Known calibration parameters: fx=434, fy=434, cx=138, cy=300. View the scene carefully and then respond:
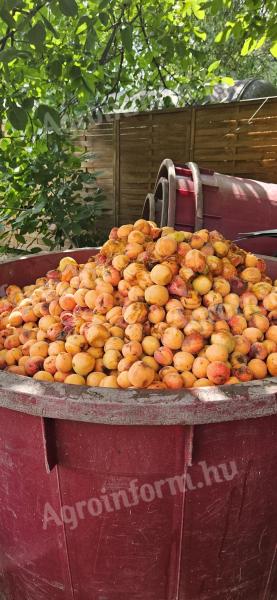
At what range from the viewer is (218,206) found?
349cm

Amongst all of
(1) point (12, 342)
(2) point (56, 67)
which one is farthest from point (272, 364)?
(2) point (56, 67)

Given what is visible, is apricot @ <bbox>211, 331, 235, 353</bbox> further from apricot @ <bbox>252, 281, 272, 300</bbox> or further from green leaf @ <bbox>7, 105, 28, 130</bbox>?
green leaf @ <bbox>7, 105, 28, 130</bbox>

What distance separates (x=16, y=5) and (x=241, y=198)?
6.78 ft

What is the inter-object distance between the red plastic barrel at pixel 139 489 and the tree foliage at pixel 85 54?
2.20 m

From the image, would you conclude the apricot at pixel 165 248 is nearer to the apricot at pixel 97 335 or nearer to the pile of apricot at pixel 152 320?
the pile of apricot at pixel 152 320

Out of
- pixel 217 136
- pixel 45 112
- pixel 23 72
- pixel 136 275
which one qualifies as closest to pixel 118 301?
pixel 136 275

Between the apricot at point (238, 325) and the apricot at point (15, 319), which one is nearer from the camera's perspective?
the apricot at point (238, 325)

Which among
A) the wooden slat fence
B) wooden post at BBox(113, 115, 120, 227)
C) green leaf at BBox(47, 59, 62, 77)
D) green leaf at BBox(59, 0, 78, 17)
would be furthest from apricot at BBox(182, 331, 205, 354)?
wooden post at BBox(113, 115, 120, 227)

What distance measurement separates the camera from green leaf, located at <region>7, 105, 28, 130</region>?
2.81m

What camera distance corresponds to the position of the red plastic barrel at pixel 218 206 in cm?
338

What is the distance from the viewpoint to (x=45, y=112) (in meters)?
2.77

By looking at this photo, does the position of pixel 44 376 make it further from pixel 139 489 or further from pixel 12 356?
pixel 139 489

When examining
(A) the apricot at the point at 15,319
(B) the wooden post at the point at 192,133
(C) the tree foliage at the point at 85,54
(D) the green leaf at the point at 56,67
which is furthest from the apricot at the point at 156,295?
(B) the wooden post at the point at 192,133

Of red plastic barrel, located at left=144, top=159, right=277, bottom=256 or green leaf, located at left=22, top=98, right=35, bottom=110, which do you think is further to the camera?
red plastic barrel, located at left=144, top=159, right=277, bottom=256
